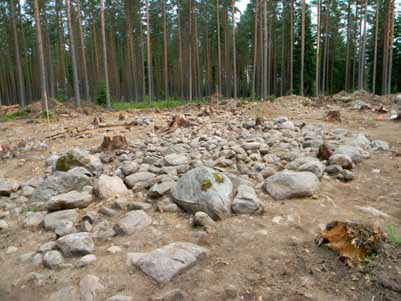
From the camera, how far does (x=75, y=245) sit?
2.40 meters

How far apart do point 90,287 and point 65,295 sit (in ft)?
0.51

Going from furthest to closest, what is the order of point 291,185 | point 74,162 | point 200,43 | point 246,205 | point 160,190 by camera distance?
point 200,43, point 74,162, point 160,190, point 291,185, point 246,205

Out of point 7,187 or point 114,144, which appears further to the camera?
point 114,144

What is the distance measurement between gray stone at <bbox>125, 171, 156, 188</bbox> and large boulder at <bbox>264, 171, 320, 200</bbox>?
153 cm

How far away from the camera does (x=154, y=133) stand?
24.8ft

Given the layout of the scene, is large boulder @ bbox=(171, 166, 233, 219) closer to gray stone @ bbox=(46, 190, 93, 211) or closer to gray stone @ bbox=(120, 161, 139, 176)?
gray stone @ bbox=(46, 190, 93, 211)

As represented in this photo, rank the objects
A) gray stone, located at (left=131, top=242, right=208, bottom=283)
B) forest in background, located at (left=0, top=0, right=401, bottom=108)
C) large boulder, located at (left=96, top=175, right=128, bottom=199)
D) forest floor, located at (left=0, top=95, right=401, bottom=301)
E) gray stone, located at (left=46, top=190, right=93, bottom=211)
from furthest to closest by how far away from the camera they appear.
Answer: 1. forest in background, located at (left=0, top=0, right=401, bottom=108)
2. large boulder, located at (left=96, top=175, right=128, bottom=199)
3. gray stone, located at (left=46, top=190, right=93, bottom=211)
4. gray stone, located at (left=131, top=242, right=208, bottom=283)
5. forest floor, located at (left=0, top=95, right=401, bottom=301)

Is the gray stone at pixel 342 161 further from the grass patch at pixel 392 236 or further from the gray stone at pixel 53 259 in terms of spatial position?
the gray stone at pixel 53 259

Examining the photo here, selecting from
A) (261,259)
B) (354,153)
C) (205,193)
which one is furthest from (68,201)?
(354,153)

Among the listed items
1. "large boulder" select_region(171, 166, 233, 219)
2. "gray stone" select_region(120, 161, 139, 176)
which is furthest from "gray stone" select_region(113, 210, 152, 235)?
"gray stone" select_region(120, 161, 139, 176)

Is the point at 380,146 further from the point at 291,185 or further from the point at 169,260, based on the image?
the point at 169,260

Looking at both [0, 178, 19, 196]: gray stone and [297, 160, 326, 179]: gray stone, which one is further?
[0, 178, 19, 196]: gray stone

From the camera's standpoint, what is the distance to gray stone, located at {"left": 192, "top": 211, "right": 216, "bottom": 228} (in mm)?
2701

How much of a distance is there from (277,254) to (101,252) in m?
1.40
